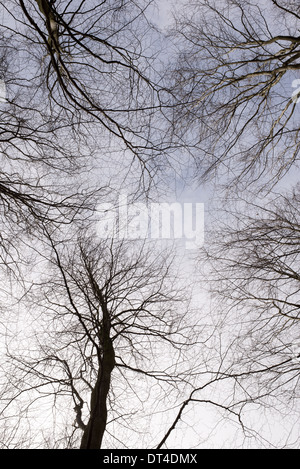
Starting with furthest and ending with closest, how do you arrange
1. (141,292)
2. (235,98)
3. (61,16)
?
(141,292) → (235,98) → (61,16)

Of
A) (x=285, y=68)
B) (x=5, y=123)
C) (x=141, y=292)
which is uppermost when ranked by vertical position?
(x=285, y=68)

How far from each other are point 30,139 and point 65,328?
2.59 metres

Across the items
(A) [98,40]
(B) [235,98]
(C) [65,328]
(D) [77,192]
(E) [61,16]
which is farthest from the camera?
(C) [65,328]

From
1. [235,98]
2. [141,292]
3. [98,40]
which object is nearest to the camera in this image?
[98,40]

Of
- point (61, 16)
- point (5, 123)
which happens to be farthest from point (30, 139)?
point (61, 16)

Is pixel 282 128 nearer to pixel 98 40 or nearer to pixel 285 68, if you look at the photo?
pixel 285 68

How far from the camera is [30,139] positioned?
3.71 metres

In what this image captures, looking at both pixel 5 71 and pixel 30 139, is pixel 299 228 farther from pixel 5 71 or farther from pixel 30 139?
pixel 5 71

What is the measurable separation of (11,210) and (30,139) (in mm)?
796

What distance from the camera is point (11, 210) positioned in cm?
381

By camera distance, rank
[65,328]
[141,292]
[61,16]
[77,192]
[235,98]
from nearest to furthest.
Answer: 1. [61,16]
2. [77,192]
3. [235,98]
4. [65,328]
5. [141,292]
